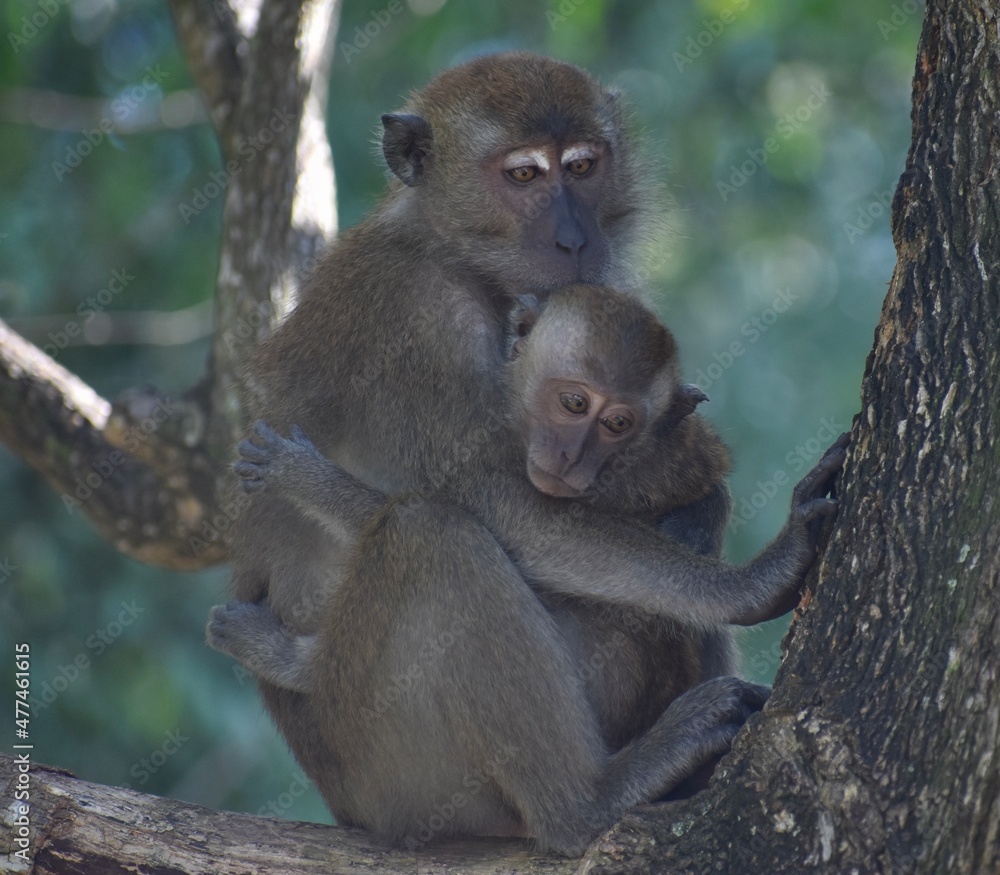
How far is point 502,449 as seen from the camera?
5496 mm

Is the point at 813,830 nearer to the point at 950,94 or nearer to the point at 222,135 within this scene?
the point at 950,94

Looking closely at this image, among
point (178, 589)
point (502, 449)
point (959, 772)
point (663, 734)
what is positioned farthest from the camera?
point (178, 589)

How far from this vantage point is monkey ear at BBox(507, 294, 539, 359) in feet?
18.4

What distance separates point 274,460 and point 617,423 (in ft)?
5.07

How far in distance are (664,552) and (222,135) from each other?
14.2 ft

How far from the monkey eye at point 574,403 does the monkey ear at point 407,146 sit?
1625mm

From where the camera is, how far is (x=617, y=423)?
5328mm

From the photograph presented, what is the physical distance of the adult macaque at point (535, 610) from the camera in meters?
4.71

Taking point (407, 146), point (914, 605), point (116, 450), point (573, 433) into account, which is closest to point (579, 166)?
point (407, 146)

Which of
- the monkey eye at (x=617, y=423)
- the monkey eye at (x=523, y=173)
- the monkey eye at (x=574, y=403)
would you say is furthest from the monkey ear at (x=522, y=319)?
the monkey eye at (x=523, y=173)

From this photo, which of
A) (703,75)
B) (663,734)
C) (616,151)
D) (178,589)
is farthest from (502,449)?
(703,75)

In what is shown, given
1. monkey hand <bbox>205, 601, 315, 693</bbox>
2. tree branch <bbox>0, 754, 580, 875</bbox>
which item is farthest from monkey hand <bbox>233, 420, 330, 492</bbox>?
tree branch <bbox>0, 754, 580, 875</bbox>

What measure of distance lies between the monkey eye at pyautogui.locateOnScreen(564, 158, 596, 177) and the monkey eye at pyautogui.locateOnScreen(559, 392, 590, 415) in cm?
133

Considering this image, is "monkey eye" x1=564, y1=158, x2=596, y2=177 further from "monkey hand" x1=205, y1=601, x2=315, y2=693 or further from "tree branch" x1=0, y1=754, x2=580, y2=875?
"tree branch" x1=0, y1=754, x2=580, y2=875
